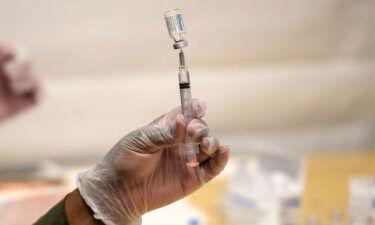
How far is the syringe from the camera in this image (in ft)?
3.07

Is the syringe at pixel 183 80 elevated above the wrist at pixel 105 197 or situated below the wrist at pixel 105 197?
above

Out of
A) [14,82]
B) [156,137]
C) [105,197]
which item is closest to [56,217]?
[105,197]

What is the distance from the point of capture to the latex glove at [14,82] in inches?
79.7

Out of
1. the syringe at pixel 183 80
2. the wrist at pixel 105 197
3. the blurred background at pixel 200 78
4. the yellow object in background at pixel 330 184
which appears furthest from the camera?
the blurred background at pixel 200 78

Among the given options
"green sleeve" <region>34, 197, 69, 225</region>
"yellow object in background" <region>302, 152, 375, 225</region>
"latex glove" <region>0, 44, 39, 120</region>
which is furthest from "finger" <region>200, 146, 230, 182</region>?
"latex glove" <region>0, 44, 39, 120</region>

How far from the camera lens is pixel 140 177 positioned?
1.06 metres

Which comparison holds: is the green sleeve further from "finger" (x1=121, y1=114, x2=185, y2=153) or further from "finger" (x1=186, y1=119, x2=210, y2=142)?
"finger" (x1=186, y1=119, x2=210, y2=142)

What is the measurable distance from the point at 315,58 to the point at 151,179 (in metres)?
1.48

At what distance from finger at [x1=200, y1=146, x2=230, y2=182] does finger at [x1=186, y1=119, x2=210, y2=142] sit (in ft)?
0.23

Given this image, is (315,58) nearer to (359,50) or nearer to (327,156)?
(359,50)

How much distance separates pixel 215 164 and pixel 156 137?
147 millimetres

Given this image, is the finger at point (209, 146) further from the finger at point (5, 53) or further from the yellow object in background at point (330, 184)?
the finger at point (5, 53)

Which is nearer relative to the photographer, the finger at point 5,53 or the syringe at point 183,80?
the syringe at point 183,80

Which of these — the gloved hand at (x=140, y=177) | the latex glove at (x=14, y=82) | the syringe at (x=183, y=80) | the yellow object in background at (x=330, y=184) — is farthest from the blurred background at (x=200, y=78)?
the syringe at (x=183, y=80)
